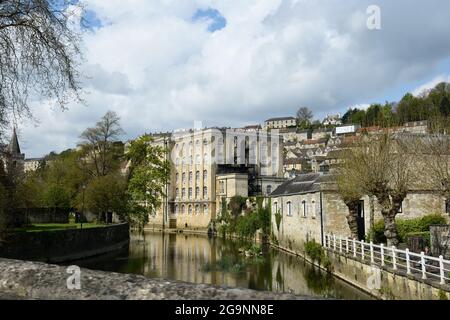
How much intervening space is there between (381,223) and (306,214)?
5.04 metres

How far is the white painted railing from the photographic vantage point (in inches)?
508

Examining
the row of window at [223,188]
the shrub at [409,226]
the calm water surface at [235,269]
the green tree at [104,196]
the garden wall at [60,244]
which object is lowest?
the calm water surface at [235,269]

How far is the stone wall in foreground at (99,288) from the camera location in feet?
17.1

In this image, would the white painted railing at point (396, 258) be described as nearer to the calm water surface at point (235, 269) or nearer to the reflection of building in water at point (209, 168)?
the calm water surface at point (235, 269)

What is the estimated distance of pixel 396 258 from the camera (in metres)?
16.6

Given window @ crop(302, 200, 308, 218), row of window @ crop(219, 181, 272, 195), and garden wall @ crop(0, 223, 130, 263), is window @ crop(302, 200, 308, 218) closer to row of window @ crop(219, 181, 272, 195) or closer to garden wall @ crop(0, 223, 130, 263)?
garden wall @ crop(0, 223, 130, 263)

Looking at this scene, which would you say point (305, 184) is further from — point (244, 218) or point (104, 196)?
point (104, 196)

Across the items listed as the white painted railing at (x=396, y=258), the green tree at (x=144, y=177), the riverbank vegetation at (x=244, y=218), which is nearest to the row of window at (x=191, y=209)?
the riverbank vegetation at (x=244, y=218)

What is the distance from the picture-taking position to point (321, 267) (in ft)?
77.7

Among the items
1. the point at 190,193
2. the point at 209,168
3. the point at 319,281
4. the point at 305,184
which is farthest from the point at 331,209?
the point at 190,193

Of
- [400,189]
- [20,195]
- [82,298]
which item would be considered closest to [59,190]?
[20,195]

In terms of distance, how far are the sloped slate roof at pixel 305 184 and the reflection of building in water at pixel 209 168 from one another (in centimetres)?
Answer: 2279

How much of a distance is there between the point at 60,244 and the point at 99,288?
2268cm
